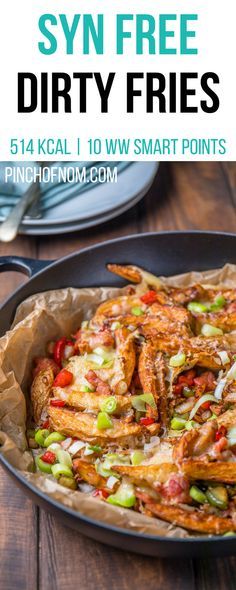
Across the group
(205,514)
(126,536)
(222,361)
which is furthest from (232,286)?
(126,536)

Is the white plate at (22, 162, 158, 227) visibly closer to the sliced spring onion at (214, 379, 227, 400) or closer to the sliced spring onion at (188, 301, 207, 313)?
the sliced spring onion at (188, 301, 207, 313)

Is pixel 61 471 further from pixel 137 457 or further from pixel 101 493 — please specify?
pixel 137 457

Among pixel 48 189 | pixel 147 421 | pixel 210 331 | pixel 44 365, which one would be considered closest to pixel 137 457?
pixel 147 421

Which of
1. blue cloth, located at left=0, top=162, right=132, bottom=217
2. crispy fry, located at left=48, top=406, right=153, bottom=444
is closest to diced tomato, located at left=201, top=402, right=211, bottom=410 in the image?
crispy fry, located at left=48, top=406, right=153, bottom=444

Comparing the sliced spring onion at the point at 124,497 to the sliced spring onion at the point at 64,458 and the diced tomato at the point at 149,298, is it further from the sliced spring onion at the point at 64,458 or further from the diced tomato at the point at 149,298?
the diced tomato at the point at 149,298

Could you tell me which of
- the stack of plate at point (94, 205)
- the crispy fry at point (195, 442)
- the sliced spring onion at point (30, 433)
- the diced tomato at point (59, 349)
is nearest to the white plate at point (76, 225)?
the stack of plate at point (94, 205)
